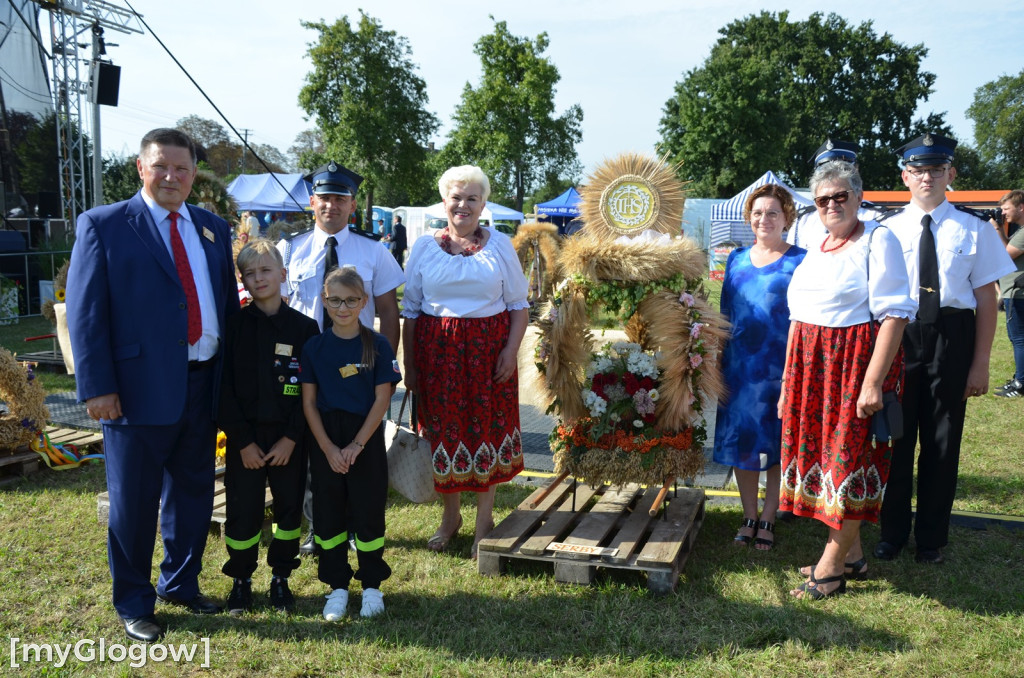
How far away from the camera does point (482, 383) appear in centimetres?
395

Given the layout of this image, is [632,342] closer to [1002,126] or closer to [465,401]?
[465,401]

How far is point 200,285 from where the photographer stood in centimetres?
336

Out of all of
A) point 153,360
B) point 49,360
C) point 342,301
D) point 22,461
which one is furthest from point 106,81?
point 342,301

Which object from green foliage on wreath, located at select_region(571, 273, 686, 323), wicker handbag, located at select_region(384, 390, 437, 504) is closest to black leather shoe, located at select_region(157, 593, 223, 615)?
wicker handbag, located at select_region(384, 390, 437, 504)

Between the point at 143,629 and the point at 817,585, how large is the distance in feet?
9.94

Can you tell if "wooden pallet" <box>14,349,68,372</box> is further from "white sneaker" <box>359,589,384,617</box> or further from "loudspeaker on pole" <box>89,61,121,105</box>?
"white sneaker" <box>359,589,384,617</box>

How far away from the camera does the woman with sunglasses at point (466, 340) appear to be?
12.7 feet

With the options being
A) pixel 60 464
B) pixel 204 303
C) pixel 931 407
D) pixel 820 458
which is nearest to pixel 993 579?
pixel 931 407

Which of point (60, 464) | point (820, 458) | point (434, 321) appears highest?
point (434, 321)

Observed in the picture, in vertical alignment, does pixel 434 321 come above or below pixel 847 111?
below

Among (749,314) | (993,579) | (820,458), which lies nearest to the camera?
(820,458)

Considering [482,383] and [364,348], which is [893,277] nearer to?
[482,383]

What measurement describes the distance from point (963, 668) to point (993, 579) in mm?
1037

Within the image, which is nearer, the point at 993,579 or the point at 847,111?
the point at 993,579
